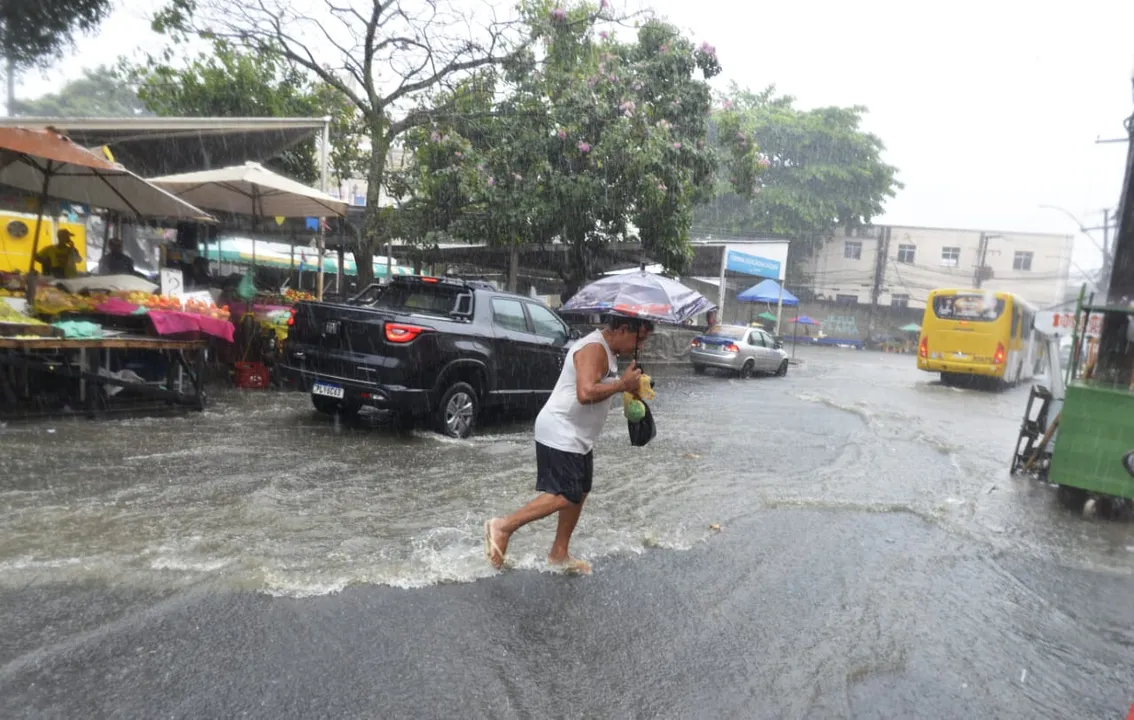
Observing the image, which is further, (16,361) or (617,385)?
(16,361)

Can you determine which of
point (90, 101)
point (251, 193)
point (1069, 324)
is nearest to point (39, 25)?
point (251, 193)

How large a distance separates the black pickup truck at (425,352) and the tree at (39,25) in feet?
10.2

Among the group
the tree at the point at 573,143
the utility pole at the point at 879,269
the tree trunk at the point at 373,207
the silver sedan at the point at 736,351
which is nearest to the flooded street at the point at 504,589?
the tree trunk at the point at 373,207

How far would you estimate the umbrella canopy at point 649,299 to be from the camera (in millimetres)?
8773

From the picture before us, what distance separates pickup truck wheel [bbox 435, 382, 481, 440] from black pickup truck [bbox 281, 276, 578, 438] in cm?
1

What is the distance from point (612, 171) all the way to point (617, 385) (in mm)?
11303

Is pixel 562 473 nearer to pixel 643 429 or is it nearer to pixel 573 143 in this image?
pixel 643 429

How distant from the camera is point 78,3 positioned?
483cm

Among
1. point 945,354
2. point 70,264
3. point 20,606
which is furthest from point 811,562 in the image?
point 945,354

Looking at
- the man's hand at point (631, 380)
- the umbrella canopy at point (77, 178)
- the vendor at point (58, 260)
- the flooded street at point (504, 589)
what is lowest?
the flooded street at point (504, 589)

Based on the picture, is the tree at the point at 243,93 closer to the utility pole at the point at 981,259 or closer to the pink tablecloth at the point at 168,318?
the pink tablecloth at the point at 168,318

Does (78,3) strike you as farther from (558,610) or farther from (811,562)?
(811,562)

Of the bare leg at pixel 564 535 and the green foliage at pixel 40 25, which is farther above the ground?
the green foliage at pixel 40 25

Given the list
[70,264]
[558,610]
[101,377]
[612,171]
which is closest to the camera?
[558,610]
